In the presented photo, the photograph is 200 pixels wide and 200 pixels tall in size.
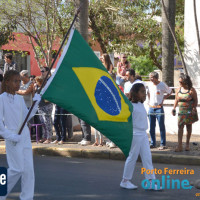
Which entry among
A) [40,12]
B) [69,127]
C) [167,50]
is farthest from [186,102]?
[40,12]

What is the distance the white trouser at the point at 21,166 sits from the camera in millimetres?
5816

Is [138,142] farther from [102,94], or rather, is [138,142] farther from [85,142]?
[85,142]

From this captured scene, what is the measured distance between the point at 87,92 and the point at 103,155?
16.5 feet

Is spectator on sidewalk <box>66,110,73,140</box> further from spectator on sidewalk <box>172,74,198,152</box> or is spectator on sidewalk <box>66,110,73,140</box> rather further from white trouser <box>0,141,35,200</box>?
white trouser <box>0,141,35,200</box>

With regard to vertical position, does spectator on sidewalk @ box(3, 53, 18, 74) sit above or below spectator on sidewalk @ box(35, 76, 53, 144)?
above

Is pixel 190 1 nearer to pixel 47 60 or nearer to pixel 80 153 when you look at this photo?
pixel 80 153

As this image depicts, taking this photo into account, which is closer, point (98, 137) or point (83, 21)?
point (98, 137)

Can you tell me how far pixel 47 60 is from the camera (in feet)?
81.8

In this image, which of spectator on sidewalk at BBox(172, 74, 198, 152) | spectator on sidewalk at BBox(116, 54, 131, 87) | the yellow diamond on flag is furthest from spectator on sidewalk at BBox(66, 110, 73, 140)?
the yellow diamond on flag

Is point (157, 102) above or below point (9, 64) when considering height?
below

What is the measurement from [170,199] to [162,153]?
158 inches

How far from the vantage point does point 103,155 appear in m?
11.0

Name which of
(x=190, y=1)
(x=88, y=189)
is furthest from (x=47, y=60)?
(x=88, y=189)

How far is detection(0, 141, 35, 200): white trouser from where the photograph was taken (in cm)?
582
